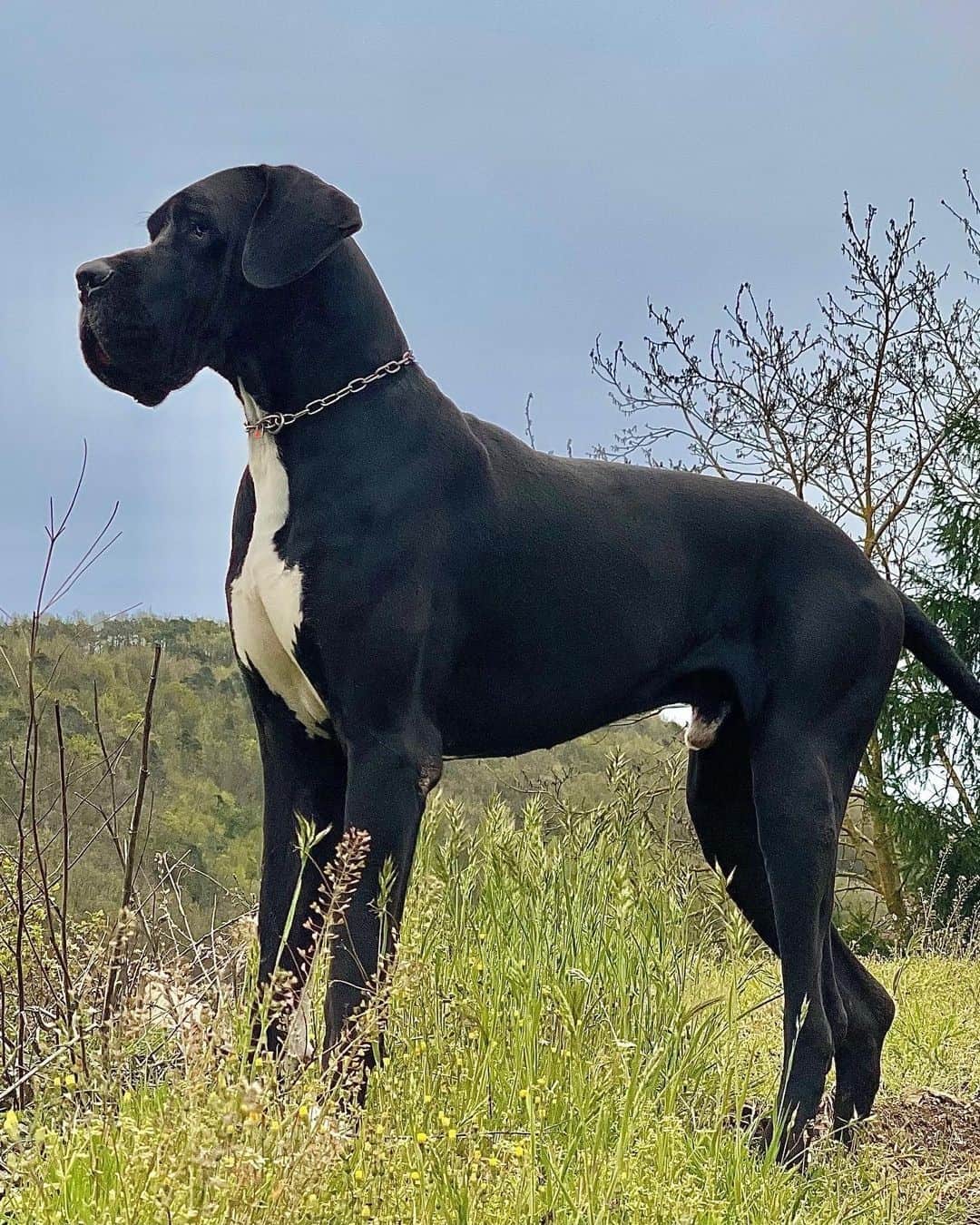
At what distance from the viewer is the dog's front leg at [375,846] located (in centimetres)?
276

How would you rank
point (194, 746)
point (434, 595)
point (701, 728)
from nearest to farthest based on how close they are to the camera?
1. point (434, 595)
2. point (701, 728)
3. point (194, 746)

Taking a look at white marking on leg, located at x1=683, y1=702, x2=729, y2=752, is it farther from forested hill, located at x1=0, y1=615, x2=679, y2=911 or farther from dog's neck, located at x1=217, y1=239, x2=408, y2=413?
forested hill, located at x1=0, y1=615, x2=679, y2=911

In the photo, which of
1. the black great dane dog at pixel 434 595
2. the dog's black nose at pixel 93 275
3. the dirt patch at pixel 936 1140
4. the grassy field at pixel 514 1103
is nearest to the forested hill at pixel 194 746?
the dirt patch at pixel 936 1140

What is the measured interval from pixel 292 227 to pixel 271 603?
0.81 metres

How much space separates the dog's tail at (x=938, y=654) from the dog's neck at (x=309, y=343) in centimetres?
168

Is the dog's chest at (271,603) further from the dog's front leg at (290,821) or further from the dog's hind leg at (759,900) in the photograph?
the dog's hind leg at (759,900)

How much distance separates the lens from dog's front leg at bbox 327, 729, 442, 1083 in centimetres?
276

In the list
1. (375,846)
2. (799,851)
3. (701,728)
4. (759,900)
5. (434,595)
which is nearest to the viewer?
(375,846)

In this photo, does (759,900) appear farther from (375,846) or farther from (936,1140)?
Result: (375,846)

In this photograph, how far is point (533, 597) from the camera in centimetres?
321

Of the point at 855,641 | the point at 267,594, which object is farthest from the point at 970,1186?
the point at 267,594

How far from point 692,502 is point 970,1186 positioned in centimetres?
182

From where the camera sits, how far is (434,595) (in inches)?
117

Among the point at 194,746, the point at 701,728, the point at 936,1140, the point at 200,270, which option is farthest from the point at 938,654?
the point at 194,746
